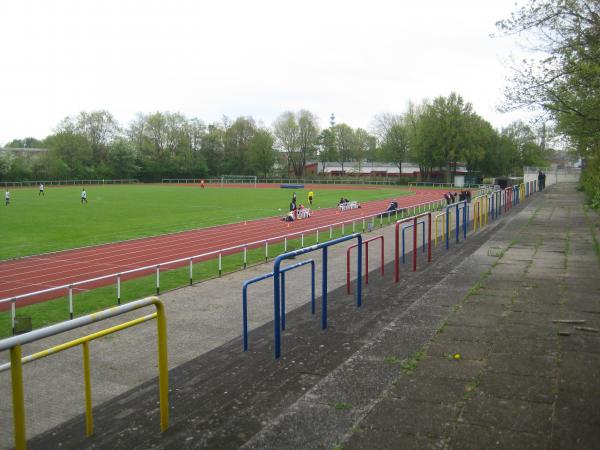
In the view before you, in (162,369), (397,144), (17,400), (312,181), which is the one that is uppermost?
(397,144)

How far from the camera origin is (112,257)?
60.5 ft

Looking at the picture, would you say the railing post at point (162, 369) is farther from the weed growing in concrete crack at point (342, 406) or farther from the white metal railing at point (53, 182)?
the white metal railing at point (53, 182)

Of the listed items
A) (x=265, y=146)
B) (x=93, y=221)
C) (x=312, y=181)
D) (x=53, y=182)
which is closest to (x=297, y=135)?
(x=265, y=146)

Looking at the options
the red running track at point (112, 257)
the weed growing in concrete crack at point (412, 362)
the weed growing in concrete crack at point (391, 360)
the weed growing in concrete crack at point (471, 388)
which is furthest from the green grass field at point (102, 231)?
the weed growing in concrete crack at point (471, 388)

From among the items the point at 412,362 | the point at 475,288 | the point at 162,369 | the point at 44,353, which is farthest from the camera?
the point at 475,288

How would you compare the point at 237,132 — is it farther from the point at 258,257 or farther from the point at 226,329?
the point at 226,329

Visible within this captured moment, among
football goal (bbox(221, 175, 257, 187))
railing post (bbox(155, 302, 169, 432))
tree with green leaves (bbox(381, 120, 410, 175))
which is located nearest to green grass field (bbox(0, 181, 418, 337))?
railing post (bbox(155, 302, 169, 432))

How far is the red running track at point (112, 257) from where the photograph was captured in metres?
14.8

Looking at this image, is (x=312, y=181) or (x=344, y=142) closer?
(x=312, y=181)

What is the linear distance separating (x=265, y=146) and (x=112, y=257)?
82019 millimetres

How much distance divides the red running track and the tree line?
54.6m

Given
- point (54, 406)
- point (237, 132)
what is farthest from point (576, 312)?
point (237, 132)

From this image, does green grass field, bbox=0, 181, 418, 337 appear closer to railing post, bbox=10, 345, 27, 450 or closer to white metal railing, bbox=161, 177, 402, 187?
railing post, bbox=10, 345, 27, 450

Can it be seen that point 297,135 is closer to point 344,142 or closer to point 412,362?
point 344,142
